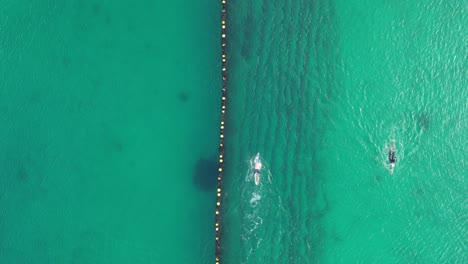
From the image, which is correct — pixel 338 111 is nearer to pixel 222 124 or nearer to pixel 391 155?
pixel 391 155

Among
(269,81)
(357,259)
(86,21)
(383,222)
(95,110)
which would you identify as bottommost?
(357,259)

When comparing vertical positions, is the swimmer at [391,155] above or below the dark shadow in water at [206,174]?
above

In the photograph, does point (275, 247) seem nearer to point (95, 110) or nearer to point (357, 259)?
point (357, 259)

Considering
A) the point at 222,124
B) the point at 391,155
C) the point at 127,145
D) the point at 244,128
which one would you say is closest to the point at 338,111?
the point at 391,155

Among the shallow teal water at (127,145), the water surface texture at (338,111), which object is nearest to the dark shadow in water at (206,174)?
the shallow teal water at (127,145)

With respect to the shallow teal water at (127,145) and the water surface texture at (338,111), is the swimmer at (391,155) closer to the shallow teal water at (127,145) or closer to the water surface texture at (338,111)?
the water surface texture at (338,111)

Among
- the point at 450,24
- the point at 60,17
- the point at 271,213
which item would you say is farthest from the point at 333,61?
the point at 60,17

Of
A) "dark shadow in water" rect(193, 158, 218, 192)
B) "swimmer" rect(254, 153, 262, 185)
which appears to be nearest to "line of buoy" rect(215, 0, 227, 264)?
"dark shadow in water" rect(193, 158, 218, 192)
